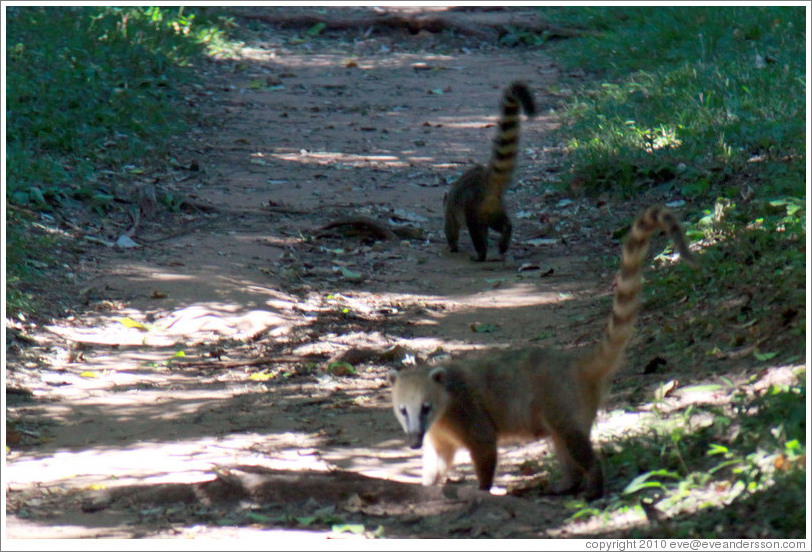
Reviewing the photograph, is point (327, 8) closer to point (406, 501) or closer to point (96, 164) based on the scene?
point (96, 164)

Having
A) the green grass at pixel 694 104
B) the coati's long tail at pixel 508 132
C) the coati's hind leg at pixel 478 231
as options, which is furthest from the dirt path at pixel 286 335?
the coati's long tail at pixel 508 132

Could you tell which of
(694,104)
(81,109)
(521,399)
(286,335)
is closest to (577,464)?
(521,399)

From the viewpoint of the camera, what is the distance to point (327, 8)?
58.6ft

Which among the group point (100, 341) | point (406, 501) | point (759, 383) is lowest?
point (100, 341)

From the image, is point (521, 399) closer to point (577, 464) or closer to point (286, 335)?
point (577, 464)

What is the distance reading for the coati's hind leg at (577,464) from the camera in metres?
3.53

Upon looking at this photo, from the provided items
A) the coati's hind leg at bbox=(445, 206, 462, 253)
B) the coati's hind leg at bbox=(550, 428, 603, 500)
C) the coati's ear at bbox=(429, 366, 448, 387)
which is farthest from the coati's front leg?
the coati's hind leg at bbox=(445, 206, 462, 253)

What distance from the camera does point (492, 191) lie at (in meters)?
7.54

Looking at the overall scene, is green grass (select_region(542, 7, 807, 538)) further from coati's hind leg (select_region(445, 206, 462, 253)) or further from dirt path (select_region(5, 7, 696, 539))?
coati's hind leg (select_region(445, 206, 462, 253))

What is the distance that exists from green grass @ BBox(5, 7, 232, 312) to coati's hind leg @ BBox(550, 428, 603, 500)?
12.3 ft

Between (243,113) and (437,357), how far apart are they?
24.0ft

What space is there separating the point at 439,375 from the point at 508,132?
12.4ft

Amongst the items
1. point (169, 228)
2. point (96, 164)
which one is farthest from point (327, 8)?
point (169, 228)

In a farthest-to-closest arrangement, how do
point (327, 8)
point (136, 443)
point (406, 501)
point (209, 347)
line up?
point (327, 8)
point (209, 347)
point (136, 443)
point (406, 501)
